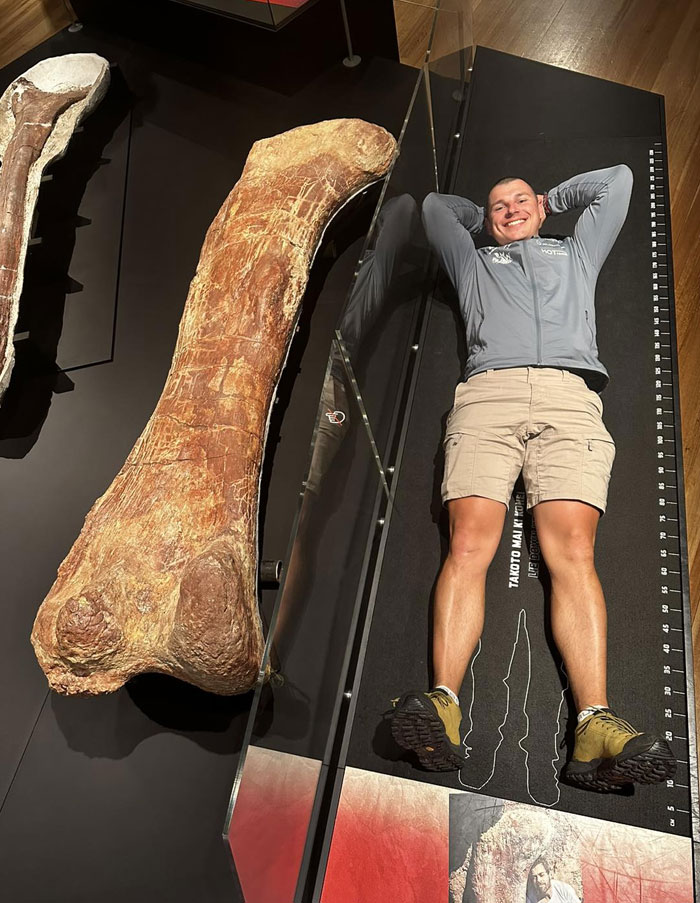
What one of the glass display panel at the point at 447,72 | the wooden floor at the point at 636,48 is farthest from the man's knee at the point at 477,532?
the glass display panel at the point at 447,72

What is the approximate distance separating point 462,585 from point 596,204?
5.04 feet

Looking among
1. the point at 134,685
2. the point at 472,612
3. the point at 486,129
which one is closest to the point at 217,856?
the point at 134,685

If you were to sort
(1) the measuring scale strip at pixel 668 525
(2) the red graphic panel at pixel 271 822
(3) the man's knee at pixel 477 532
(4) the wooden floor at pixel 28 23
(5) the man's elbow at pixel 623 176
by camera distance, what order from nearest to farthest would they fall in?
(2) the red graphic panel at pixel 271 822 → (1) the measuring scale strip at pixel 668 525 → (3) the man's knee at pixel 477 532 → (5) the man's elbow at pixel 623 176 → (4) the wooden floor at pixel 28 23

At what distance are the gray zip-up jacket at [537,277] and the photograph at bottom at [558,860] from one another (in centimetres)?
128

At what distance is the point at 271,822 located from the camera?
1.90 metres

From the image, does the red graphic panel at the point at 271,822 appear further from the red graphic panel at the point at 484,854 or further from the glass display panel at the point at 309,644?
the red graphic panel at the point at 484,854

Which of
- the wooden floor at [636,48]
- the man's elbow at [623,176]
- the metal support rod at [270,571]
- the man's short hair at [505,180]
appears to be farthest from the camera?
the wooden floor at [636,48]

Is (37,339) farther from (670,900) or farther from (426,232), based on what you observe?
(670,900)

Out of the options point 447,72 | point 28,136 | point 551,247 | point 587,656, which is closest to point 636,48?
point 447,72

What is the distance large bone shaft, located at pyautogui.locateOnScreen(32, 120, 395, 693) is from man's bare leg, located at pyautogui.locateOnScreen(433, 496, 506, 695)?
1.71ft

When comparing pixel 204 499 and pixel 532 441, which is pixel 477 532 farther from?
pixel 204 499

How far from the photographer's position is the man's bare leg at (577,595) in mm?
2104

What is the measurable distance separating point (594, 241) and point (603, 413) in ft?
2.22

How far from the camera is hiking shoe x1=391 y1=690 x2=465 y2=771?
6.80ft
